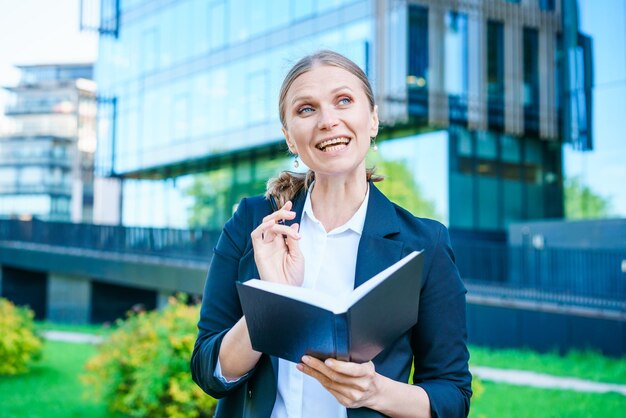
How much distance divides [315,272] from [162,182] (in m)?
30.9

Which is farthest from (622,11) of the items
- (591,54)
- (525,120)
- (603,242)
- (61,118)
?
(61,118)

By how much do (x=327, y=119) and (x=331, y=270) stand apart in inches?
18.5

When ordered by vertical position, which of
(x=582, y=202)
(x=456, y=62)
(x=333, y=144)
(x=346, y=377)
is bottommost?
(x=346, y=377)

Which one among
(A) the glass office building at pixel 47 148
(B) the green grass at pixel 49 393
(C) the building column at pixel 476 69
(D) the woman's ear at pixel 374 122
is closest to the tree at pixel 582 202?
(C) the building column at pixel 476 69

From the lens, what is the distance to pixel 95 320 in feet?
76.5

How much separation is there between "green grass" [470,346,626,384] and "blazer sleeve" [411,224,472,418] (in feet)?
27.6

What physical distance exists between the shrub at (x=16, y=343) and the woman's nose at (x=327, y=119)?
10781mm

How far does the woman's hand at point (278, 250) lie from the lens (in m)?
1.95

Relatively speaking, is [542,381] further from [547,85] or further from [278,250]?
[547,85]

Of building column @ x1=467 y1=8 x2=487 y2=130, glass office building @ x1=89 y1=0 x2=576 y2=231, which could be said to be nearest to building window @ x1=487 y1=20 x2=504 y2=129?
glass office building @ x1=89 y1=0 x2=576 y2=231

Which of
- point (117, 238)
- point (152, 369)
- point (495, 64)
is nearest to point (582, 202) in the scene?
point (495, 64)

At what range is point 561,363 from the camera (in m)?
11.1

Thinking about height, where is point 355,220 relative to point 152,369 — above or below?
above

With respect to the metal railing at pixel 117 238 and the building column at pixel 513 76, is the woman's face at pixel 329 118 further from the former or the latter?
the building column at pixel 513 76
